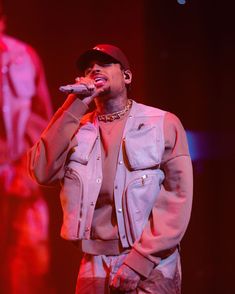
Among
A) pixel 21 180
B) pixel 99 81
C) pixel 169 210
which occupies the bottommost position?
pixel 21 180

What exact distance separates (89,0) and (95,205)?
1.51 metres

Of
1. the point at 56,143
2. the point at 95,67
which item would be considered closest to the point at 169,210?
the point at 56,143

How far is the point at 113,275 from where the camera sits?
1941 millimetres

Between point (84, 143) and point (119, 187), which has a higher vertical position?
point (84, 143)

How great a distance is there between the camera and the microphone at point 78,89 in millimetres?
1928

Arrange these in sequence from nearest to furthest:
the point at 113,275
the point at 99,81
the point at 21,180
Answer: the point at 113,275 < the point at 99,81 < the point at 21,180

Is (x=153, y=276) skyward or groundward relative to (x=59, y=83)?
groundward

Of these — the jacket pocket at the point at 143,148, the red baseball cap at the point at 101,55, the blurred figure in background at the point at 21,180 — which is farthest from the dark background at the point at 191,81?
the jacket pocket at the point at 143,148

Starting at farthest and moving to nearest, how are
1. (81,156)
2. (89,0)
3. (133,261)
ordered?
(89,0)
(81,156)
(133,261)

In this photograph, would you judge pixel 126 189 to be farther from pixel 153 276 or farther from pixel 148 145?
pixel 153 276

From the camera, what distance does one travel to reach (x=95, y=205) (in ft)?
6.60

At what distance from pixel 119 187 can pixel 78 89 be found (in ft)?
1.20

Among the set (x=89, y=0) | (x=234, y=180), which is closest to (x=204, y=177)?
(x=234, y=180)

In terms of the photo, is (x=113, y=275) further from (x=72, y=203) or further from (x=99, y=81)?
(x=99, y=81)
